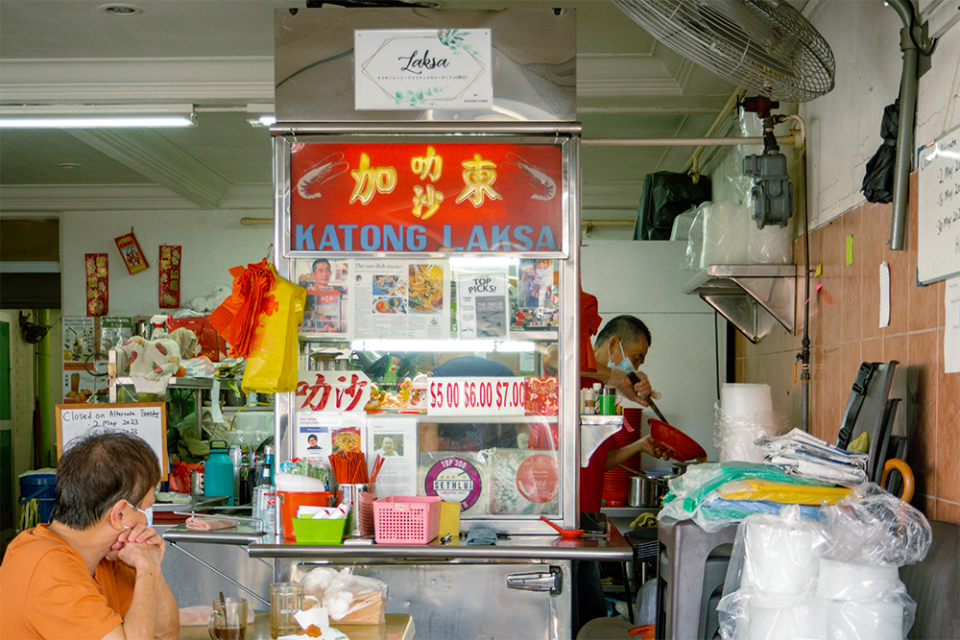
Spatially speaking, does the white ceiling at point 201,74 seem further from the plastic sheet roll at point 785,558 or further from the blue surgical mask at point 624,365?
the plastic sheet roll at point 785,558

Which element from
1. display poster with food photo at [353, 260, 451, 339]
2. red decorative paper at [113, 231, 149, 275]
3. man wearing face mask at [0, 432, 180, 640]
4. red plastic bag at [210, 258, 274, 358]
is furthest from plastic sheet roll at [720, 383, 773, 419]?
red decorative paper at [113, 231, 149, 275]

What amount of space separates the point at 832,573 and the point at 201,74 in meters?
4.42

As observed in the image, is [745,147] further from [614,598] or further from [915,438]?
[614,598]

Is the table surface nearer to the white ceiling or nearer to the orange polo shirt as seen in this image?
the orange polo shirt

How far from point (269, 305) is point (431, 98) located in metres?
0.98

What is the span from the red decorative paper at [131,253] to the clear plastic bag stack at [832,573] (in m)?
7.38

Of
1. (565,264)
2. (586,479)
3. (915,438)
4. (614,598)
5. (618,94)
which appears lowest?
(614,598)

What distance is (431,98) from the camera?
3.12 metres

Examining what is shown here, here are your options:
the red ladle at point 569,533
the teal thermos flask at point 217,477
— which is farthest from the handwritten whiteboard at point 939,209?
the teal thermos flask at point 217,477

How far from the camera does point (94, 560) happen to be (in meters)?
2.15

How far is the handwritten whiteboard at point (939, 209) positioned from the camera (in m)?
2.03

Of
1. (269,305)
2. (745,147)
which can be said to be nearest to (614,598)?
(745,147)

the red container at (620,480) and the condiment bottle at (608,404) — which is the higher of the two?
the condiment bottle at (608,404)

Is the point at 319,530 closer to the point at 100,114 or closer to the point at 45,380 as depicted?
the point at 100,114
